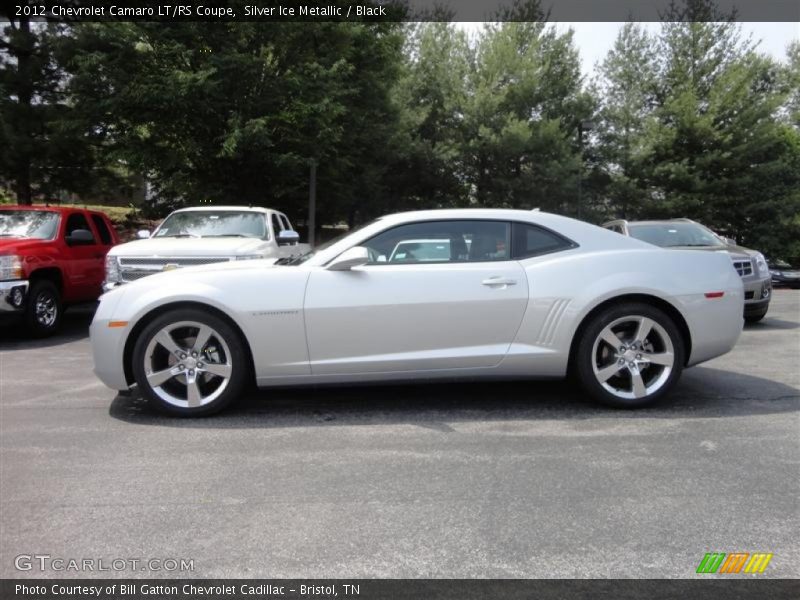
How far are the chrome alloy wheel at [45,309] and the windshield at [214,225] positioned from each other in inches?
62.5

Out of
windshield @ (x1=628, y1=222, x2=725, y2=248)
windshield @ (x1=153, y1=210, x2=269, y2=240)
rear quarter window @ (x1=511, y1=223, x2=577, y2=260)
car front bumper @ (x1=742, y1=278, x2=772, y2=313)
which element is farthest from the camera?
windshield @ (x1=628, y1=222, x2=725, y2=248)

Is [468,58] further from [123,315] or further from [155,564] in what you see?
[155,564]

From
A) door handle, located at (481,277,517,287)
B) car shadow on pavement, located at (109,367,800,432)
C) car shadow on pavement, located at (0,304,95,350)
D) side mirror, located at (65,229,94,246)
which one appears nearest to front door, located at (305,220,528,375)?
door handle, located at (481,277,517,287)

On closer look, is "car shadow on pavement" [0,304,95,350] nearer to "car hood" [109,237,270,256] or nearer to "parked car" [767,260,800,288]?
"car hood" [109,237,270,256]

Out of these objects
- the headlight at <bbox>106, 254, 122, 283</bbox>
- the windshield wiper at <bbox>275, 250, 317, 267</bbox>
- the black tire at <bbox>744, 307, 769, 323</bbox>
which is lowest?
the black tire at <bbox>744, 307, 769, 323</bbox>

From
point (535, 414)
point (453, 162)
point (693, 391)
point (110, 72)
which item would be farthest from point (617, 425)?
point (453, 162)

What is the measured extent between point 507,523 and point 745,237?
3575 cm

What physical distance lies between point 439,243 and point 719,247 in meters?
6.58

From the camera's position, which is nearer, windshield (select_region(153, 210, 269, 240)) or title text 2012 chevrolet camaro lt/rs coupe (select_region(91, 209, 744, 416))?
title text 2012 chevrolet camaro lt/rs coupe (select_region(91, 209, 744, 416))

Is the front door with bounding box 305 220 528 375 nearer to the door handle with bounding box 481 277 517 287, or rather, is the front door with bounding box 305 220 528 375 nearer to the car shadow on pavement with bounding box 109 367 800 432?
the door handle with bounding box 481 277 517 287

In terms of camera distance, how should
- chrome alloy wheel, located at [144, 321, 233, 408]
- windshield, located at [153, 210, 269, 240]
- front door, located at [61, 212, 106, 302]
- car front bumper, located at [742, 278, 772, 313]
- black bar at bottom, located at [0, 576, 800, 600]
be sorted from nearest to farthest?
black bar at bottom, located at [0, 576, 800, 600] < chrome alloy wheel, located at [144, 321, 233, 408] < car front bumper, located at [742, 278, 772, 313] < windshield, located at [153, 210, 269, 240] < front door, located at [61, 212, 106, 302]

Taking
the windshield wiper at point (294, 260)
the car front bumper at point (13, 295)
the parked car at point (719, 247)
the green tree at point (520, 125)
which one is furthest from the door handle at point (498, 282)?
the green tree at point (520, 125)

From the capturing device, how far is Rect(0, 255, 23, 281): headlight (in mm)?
8547

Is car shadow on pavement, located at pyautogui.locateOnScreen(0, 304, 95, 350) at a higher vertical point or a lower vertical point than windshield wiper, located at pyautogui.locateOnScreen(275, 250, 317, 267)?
lower
